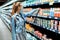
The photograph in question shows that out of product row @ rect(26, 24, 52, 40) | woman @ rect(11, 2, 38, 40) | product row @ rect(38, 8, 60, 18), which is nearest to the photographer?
woman @ rect(11, 2, 38, 40)

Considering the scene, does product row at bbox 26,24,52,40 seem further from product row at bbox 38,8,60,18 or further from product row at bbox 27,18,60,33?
product row at bbox 38,8,60,18

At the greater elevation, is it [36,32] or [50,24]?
[50,24]

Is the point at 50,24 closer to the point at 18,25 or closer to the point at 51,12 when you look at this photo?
the point at 51,12

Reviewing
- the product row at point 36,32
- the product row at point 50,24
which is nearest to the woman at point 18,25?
the product row at point 50,24

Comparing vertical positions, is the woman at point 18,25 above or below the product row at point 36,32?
above

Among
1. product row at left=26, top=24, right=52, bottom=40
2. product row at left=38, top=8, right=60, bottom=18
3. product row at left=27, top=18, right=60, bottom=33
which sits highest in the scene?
product row at left=38, top=8, right=60, bottom=18

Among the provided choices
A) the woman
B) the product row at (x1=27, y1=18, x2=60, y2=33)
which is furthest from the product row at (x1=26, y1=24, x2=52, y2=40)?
the woman

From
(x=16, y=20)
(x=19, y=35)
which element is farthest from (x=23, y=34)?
(x=16, y=20)

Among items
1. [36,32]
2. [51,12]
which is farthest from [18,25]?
[36,32]

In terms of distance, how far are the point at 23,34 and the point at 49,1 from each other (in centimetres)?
101

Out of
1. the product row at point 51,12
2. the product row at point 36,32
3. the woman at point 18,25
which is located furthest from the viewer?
the product row at point 36,32

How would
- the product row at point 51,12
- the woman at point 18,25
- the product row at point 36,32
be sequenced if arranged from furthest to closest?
the product row at point 36,32, the product row at point 51,12, the woman at point 18,25

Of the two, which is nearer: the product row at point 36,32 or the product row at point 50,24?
the product row at point 50,24

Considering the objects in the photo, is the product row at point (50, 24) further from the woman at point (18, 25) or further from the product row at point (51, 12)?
the woman at point (18, 25)
